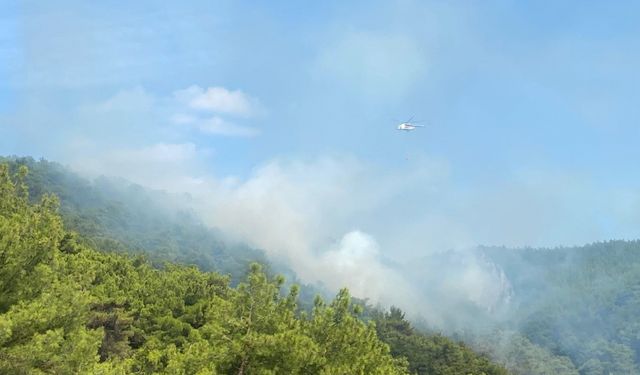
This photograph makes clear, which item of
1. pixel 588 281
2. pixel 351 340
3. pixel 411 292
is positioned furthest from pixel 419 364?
pixel 588 281

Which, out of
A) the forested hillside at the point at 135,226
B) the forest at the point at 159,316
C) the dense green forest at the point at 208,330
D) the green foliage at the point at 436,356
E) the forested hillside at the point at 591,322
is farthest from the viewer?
the forested hillside at the point at 135,226

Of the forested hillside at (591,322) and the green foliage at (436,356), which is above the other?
the forested hillside at (591,322)

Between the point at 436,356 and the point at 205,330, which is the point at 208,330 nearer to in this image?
the point at 205,330

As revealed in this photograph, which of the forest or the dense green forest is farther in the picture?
the forest

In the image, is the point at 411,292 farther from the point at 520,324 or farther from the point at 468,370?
the point at 468,370

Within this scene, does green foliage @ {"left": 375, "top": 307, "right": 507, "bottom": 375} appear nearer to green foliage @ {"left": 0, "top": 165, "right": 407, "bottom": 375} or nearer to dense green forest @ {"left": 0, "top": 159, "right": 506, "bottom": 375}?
dense green forest @ {"left": 0, "top": 159, "right": 506, "bottom": 375}

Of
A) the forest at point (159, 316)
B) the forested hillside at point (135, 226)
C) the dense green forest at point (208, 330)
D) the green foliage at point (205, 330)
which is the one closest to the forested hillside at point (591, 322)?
Answer: the forest at point (159, 316)

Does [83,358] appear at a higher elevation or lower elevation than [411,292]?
lower

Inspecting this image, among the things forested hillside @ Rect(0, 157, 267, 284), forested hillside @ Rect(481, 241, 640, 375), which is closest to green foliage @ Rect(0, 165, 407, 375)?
forested hillside @ Rect(0, 157, 267, 284)

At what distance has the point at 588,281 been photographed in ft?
653

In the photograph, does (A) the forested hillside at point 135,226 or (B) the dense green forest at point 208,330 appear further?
(A) the forested hillside at point 135,226

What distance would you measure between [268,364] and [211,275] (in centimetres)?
2976

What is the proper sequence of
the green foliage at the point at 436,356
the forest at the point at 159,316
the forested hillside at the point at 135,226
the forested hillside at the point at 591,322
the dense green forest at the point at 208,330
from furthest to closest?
the forested hillside at the point at 135,226
the forested hillside at the point at 591,322
the green foliage at the point at 436,356
the forest at the point at 159,316
the dense green forest at the point at 208,330

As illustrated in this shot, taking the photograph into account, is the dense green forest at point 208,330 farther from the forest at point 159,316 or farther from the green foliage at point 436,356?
the green foliage at point 436,356
